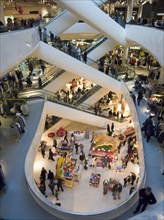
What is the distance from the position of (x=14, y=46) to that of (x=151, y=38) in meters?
5.02

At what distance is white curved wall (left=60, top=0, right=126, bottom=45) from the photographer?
1073 centimetres

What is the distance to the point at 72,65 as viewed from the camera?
12531 millimetres

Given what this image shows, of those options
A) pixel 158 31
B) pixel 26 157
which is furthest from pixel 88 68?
pixel 26 157

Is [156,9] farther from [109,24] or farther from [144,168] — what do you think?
[144,168]

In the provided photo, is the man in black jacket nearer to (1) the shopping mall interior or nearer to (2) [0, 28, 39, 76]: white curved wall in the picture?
(1) the shopping mall interior

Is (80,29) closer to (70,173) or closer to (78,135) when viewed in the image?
(78,135)

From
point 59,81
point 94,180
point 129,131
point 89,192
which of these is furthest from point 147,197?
point 59,81

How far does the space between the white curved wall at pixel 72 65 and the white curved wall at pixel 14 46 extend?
4.61 ft

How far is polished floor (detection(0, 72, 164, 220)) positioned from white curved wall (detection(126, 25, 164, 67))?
3207mm

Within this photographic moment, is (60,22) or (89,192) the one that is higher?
(60,22)

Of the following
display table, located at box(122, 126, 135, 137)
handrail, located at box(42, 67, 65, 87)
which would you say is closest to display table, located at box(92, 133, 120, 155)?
display table, located at box(122, 126, 135, 137)

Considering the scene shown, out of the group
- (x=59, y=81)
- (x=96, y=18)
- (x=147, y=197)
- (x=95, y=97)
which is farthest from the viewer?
(x=95, y=97)

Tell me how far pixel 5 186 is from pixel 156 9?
1854 cm

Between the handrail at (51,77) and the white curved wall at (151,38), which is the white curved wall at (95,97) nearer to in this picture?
the handrail at (51,77)
